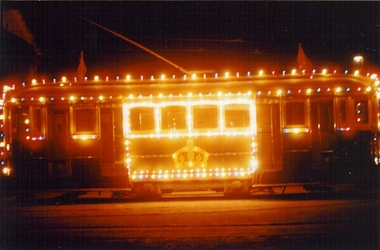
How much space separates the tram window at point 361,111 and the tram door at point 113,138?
5629 mm

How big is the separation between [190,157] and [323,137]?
10.5ft

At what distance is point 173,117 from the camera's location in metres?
10.3

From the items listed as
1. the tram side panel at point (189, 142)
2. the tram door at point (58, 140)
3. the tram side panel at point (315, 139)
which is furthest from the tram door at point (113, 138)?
the tram side panel at point (315, 139)

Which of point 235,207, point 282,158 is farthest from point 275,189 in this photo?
point 235,207

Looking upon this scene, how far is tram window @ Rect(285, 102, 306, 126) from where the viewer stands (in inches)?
400

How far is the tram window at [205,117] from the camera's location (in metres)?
10.2

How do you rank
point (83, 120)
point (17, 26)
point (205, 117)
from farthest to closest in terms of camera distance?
point (17, 26) < point (83, 120) < point (205, 117)

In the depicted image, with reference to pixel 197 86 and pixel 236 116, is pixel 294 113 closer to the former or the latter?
pixel 236 116

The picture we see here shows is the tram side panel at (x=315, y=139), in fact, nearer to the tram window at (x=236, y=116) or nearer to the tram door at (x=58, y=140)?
the tram window at (x=236, y=116)

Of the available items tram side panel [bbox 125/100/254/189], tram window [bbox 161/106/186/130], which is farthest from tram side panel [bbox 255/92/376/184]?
tram window [bbox 161/106/186/130]

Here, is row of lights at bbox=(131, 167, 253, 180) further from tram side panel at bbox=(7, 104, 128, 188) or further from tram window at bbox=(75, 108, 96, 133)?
tram window at bbox=(75, 108, 96, 133)

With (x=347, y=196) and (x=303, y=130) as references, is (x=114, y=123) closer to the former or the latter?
(x=303, y=130)

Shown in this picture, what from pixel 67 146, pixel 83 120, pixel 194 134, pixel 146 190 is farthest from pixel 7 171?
pixel 194 134

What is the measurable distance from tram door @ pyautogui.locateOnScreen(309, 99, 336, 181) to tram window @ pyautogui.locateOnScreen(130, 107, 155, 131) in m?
3.87
